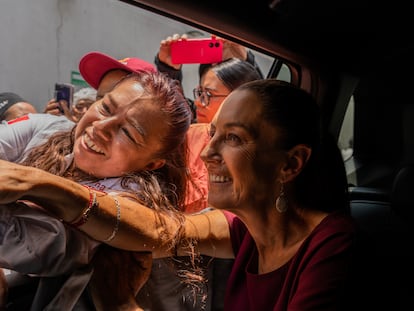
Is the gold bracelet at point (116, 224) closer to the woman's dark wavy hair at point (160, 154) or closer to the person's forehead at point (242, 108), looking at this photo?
the woman's dark wavy hair at point (160, 154)

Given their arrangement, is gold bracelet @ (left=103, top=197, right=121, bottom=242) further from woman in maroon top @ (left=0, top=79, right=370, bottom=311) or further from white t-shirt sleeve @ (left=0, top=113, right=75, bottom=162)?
white t-shirt sleeve @ (left=0, top=113, right=75, bottom=162)

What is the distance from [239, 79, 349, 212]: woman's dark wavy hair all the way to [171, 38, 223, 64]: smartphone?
0.42 metres

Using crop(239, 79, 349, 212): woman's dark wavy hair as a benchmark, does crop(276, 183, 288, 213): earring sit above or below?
below

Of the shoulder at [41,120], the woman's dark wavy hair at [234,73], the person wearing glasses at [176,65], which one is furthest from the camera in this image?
the woman's dark wavy hair at [234,73]

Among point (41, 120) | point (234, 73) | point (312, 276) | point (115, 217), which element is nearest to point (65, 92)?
point (41, 120)

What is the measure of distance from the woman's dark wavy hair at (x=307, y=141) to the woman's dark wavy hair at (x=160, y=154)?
226 millimetres

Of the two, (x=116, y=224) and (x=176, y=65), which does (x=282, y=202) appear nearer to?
(x=116, y=224)

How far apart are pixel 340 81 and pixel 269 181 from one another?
399 mm

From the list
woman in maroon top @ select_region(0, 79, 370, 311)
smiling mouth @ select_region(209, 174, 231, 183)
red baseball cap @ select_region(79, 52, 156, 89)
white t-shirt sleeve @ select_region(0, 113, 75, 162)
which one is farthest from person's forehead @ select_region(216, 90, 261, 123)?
white t-shirt sleeve @ select_region(0, 113, 75, 162)

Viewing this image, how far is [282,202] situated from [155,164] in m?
0.36

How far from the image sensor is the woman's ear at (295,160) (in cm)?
94

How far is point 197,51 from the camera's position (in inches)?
58.1

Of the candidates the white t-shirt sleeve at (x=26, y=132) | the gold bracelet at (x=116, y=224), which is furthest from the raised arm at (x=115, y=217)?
the white t-shirt sleeve at (x=26, y=132)

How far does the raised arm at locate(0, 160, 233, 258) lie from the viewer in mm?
771
